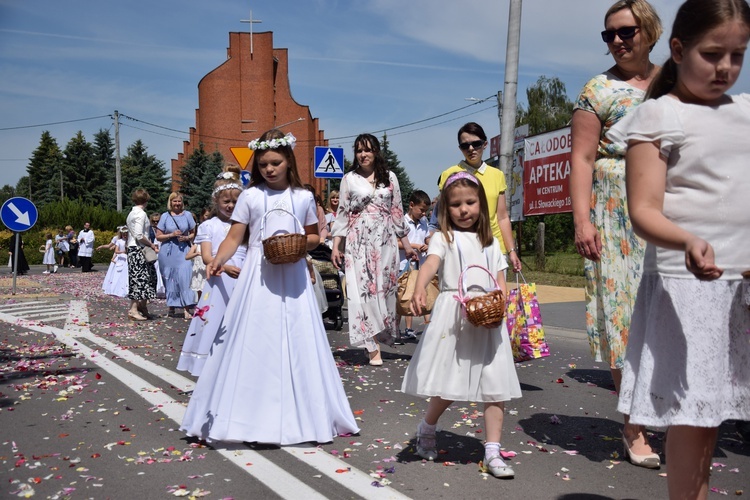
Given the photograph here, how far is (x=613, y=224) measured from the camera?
4773mm

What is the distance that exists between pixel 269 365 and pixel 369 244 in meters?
3.48

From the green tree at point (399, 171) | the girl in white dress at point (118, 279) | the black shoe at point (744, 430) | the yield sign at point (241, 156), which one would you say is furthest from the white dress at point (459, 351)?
the green tree at point (399, 171)

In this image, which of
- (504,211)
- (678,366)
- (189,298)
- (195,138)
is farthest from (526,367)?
(195,138)

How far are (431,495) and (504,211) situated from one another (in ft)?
11.0

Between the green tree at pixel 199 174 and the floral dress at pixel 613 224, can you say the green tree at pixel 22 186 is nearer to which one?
the green tree at pixel 199 174

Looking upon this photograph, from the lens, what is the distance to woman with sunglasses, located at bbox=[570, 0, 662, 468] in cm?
469

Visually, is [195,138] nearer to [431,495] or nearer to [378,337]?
[378,337]

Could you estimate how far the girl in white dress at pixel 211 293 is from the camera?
22.5 feet

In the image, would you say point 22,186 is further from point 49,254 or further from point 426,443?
point 426,443

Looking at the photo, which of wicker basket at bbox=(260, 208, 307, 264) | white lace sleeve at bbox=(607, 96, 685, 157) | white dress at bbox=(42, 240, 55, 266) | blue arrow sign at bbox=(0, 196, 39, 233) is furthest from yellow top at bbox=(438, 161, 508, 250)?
white dress at bbox=(42, 240, 55, 266)

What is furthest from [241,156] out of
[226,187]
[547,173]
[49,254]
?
[49,254]

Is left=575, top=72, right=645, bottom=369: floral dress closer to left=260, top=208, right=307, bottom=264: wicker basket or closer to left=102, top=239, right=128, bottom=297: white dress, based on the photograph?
left=260, top=208, right=307, bottom=264: wicker basket

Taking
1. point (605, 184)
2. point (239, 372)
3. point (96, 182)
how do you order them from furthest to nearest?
point (96, 182), point (239, 372), point (605, 184)

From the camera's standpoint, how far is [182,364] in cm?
716
